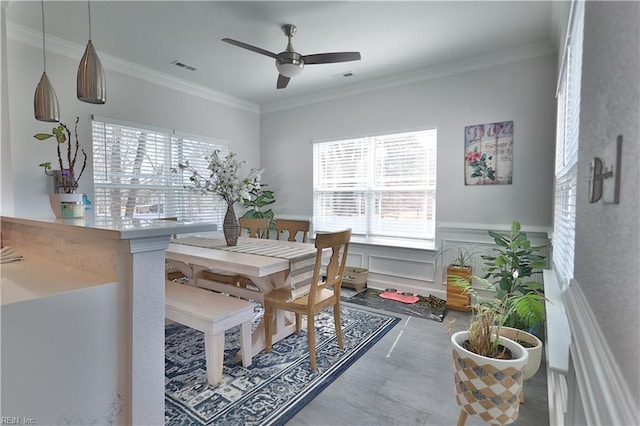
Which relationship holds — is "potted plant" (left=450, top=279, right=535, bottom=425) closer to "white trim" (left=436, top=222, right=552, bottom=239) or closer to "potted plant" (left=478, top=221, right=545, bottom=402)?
"potted plant" (left=478, top=221, right=545, bottom=402)

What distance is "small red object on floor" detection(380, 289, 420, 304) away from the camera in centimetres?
369

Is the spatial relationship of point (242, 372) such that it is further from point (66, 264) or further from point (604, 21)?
point (604, 21)

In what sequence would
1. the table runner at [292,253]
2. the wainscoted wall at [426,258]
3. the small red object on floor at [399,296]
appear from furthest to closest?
the small red object on floor at [399,296], the wainscoted wall at [426,258], the table runner at [292,253]

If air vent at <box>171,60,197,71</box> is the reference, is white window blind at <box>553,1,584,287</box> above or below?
below

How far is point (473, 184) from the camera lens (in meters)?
3.48

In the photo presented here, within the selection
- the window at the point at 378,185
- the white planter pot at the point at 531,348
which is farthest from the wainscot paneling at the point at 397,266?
the white planter pot at the point at 531,348

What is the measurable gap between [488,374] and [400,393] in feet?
2.78

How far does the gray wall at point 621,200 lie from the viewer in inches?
18.0

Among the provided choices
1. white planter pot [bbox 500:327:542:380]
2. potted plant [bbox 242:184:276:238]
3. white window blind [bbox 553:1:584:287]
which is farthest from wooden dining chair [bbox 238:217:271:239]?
white window blind [bbox 553:1:584:287]

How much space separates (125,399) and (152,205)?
3303 mm

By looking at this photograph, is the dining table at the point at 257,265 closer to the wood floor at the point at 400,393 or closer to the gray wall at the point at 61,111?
the wood floor at the point at 400,393

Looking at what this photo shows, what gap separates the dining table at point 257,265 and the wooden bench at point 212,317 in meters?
0.22

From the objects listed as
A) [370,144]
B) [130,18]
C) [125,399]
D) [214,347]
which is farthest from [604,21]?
[370,144]

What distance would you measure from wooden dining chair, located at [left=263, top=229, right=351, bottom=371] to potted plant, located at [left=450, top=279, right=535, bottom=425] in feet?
3.19
